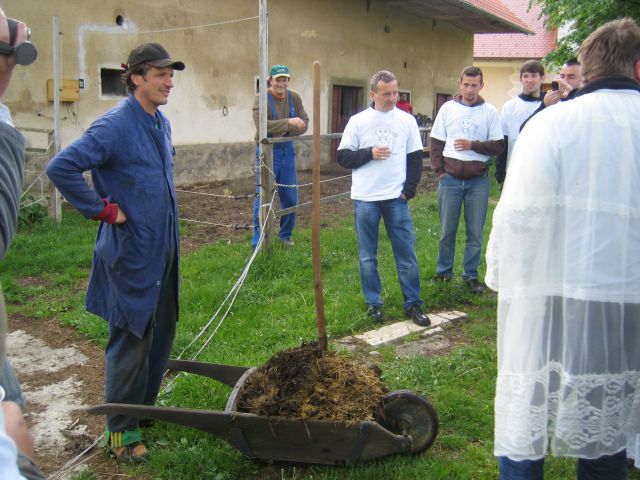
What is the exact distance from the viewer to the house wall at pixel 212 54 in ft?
29.8

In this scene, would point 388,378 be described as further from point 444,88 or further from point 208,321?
point 444,88

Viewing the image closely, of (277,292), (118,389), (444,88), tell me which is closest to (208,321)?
(277,292)

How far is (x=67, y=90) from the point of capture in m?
9.19

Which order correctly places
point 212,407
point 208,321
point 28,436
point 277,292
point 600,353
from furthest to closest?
point 277,292
point 208,321
point 212,407
point 600,353
point 28,436

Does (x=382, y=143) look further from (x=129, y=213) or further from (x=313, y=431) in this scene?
(x=313, y=431)

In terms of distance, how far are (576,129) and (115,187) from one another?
2.18m

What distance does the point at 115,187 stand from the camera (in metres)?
3.16

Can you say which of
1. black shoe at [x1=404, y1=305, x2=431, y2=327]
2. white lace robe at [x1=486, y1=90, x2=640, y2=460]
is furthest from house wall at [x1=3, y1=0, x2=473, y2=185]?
white lace robe at [x1=486, y1=90, x2=640, y2=460]

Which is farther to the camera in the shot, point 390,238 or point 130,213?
point 390,238

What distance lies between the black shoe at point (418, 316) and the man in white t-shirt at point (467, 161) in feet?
3.19

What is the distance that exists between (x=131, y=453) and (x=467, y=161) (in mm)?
3985

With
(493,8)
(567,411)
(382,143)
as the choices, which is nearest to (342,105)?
(493,8)

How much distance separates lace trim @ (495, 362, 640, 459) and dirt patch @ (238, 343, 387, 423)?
94 cm

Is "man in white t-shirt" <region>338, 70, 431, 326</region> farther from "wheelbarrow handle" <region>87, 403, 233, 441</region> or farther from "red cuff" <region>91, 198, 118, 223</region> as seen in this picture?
"red cuff" <region>91, 198, 118, 223</region>
